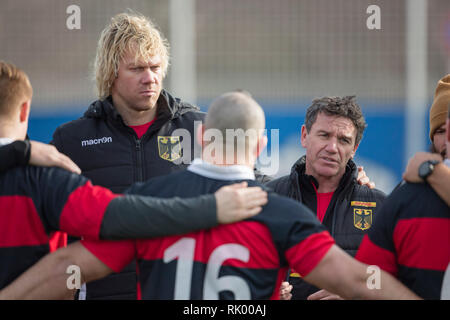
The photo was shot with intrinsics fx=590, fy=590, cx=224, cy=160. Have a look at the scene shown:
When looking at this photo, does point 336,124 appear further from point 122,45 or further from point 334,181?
point 122,45

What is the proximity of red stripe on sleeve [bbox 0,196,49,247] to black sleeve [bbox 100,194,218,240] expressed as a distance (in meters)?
0.38

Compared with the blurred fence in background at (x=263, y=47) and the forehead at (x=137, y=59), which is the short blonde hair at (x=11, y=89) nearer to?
the forehead at (x=137, y=59)

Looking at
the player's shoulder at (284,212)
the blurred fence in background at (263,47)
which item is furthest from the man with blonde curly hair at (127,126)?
the blurred fence in background at (263,47)

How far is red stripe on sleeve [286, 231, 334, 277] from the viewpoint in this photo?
2.35 metres

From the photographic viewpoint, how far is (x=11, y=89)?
2.70 metres

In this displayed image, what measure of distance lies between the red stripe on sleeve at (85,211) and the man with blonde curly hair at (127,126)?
4.15 ft

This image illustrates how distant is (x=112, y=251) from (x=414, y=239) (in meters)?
1.27

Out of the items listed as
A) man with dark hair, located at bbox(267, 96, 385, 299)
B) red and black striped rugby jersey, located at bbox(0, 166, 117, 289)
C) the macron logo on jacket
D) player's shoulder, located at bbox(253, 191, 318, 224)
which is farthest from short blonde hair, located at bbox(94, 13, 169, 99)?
player's shoulder, located at bbox(253, 191, 318, 224)

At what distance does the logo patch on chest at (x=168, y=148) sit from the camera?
152 inches

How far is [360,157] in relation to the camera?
9.35m

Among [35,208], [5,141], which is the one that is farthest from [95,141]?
[35,208]

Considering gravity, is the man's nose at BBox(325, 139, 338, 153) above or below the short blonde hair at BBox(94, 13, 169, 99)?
below

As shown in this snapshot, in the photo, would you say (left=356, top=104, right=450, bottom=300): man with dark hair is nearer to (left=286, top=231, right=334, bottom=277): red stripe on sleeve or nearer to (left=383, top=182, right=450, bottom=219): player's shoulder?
(left=383, top=182, right=450, bottom=219): player's shoulder

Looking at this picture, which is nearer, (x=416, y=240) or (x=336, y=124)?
(x=416, y=240)
